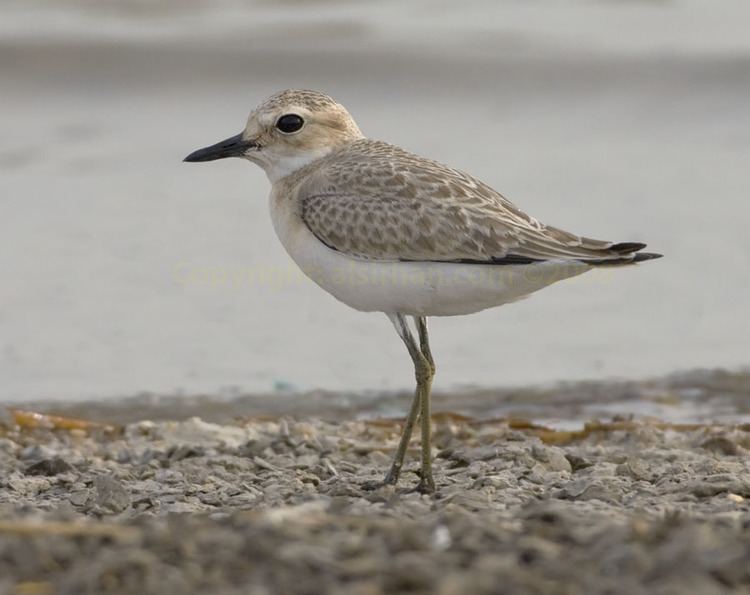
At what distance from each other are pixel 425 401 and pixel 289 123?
1.49 metres

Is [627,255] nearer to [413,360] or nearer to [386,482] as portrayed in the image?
[413,360]

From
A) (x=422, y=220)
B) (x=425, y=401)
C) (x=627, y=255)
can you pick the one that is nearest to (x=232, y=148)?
(x=422, y=220)

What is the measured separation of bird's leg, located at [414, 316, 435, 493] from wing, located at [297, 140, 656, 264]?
1.68 feet

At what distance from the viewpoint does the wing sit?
576 cm

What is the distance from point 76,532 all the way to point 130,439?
11.6 feet

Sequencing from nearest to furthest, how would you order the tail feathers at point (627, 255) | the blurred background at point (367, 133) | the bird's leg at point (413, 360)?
1. the tail feathers at point (627, 255)
2. the bird's leg at point (413, 360)
3. the blurred background at point (367, 133)

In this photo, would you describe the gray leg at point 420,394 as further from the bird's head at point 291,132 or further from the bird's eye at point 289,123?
the bird's eye at point 289,123

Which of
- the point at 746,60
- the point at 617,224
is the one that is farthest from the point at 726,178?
the point at 746,60

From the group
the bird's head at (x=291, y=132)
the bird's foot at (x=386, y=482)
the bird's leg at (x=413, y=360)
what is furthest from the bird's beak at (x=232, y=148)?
the bird's foot at (x=386, y=482)

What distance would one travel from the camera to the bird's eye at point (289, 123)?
6.67 meters

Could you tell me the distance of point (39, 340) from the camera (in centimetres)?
916

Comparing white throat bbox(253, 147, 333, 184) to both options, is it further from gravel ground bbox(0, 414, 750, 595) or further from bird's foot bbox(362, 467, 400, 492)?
bird's foot bbox(362, 467, 400, 492)

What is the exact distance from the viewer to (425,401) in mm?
6172

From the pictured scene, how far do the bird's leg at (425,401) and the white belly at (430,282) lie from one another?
330 mm
